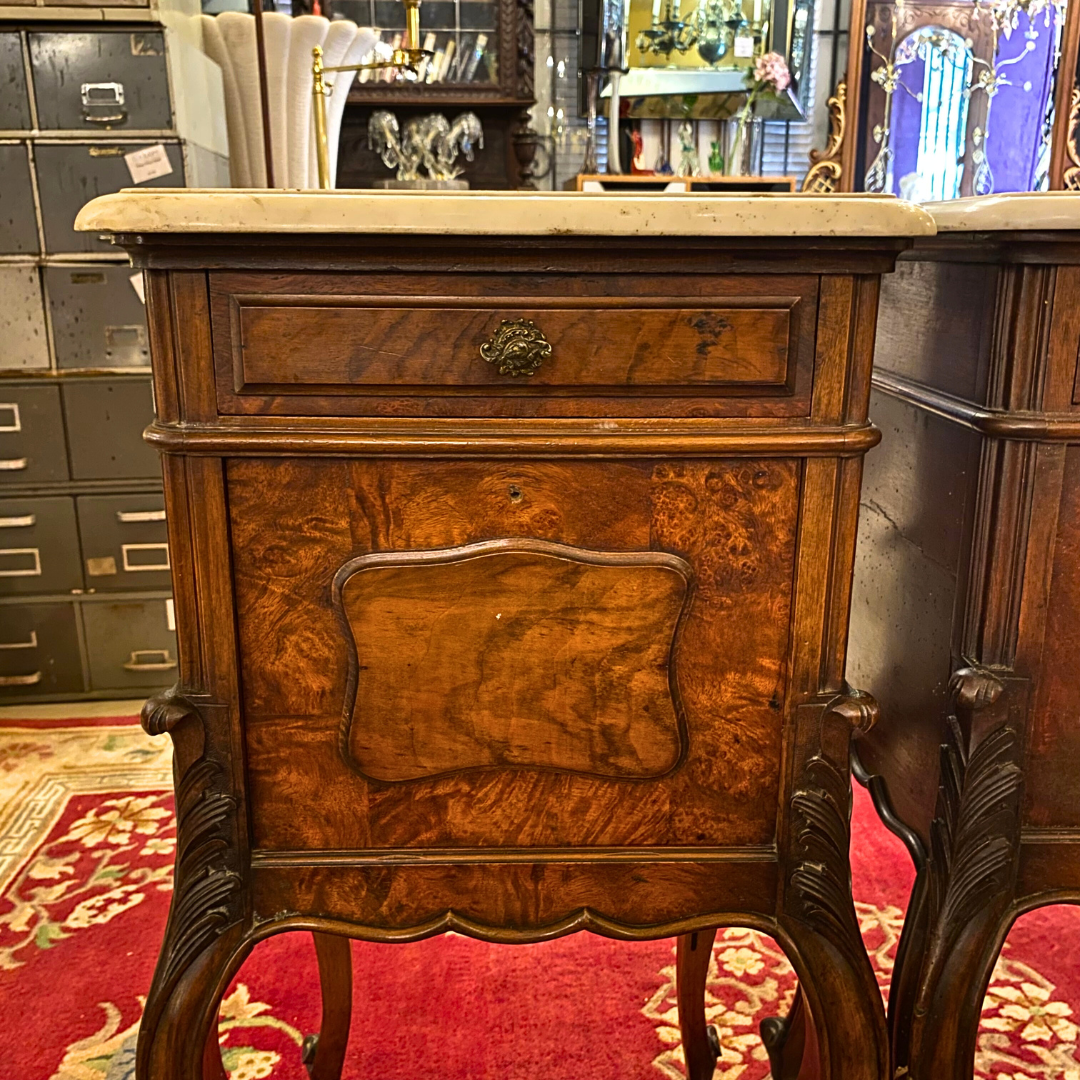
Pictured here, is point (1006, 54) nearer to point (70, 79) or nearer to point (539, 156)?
point (539, 156)

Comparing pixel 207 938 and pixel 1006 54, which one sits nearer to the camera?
pixel 207 938

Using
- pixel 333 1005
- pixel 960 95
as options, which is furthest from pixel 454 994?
pixel 960 95

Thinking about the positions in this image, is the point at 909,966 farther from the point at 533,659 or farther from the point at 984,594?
the point at 533,659

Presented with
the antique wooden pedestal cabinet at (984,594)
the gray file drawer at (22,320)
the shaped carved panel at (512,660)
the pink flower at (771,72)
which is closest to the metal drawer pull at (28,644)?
the gray file drawer at (22,320)

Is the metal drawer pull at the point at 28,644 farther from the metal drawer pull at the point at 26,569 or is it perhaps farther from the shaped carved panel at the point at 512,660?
the shaped carved panel at the point at 512,660

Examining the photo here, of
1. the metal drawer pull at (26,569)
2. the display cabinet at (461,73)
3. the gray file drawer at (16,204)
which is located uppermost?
the display cabinet at (461,73)

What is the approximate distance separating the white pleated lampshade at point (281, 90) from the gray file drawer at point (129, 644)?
1232 mm

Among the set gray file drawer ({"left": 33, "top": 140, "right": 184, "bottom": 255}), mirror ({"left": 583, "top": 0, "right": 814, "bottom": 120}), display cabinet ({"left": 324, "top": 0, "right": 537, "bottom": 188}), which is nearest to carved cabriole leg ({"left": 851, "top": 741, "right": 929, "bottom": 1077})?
gray file drawer ({"left": 33, "top": 140, "right": 184, "bottom": 255})

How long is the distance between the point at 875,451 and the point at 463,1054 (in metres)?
0.85

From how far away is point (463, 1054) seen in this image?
48.9 inches

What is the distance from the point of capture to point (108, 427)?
7.72 ft

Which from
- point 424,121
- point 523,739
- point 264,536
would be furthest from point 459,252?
point 424,121

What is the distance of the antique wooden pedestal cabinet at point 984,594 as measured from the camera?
32.7 inches

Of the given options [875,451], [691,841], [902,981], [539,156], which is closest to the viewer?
[691,841]
